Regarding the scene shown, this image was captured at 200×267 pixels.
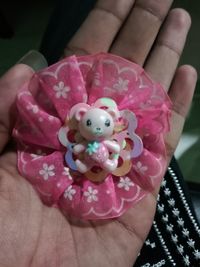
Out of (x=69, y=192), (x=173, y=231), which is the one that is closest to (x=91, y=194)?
(x=69, y=192)

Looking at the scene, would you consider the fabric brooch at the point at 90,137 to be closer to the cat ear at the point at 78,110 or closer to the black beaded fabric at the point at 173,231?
the cat ear at the point at 78,110

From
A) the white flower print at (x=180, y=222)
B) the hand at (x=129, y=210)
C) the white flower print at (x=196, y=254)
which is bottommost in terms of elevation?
the white flower print at (x=196, y=254)

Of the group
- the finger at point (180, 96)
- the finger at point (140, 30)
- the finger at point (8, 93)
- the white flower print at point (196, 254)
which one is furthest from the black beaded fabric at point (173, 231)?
the finger at point (8, 93)

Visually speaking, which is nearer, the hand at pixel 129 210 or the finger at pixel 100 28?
the hand at pixel 129 210

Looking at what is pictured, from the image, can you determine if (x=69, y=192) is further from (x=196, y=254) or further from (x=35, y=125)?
(x=196, y=254)

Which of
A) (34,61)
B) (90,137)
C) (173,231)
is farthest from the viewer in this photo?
(173,231)

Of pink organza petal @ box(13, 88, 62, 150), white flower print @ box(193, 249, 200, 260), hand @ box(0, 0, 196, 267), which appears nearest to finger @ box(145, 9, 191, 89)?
hand @ box(0, 0, 196, 267)

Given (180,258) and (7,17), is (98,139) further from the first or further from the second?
(7,17)
